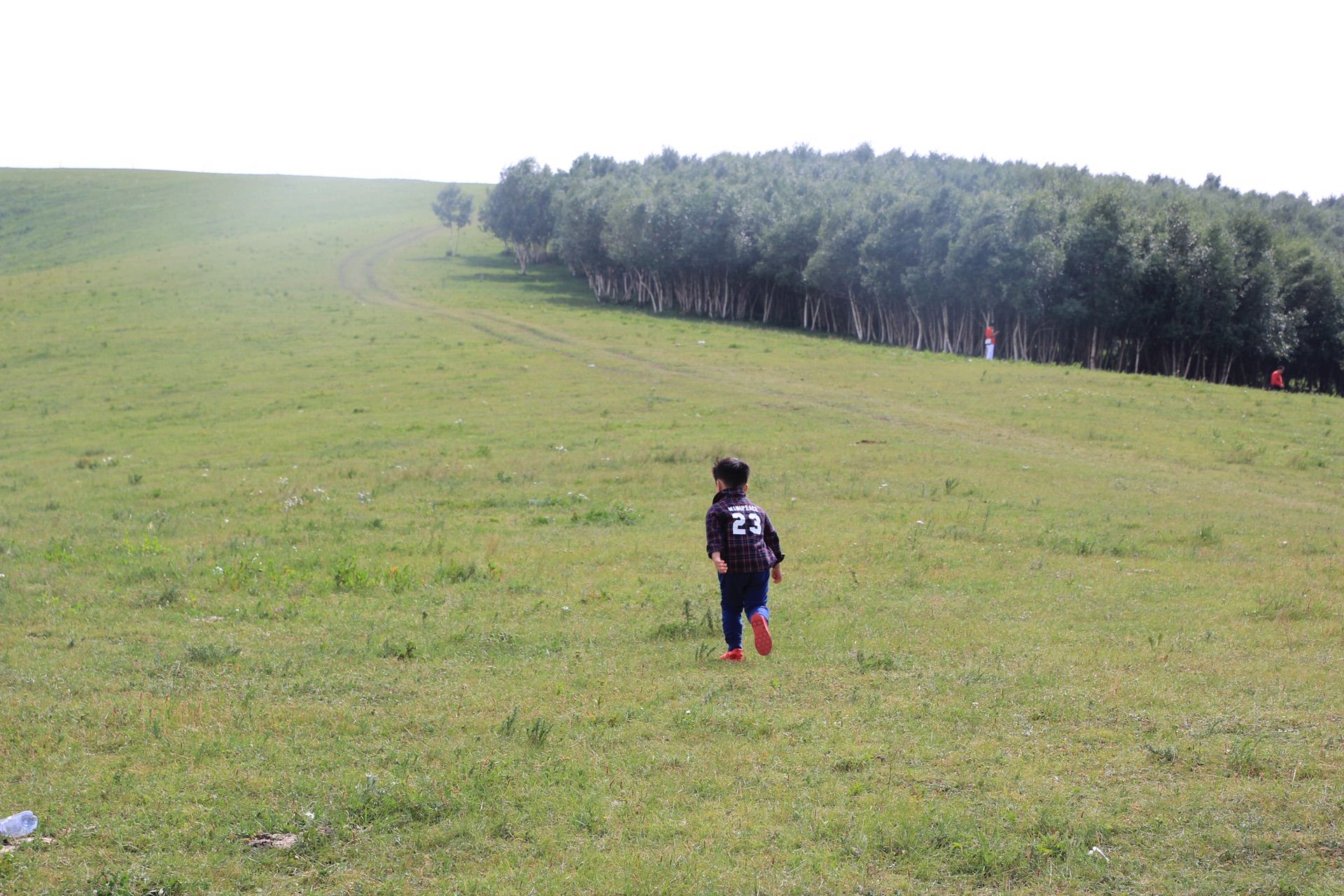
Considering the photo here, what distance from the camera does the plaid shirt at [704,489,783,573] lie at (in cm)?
1167

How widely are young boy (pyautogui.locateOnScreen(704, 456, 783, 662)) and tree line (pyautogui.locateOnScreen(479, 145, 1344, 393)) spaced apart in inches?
2119

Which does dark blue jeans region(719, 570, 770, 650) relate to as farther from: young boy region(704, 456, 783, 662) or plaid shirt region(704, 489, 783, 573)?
plaid shirt region(704, 489, 783, 573)

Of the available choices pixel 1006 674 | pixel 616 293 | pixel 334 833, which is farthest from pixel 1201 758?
pixel 616 293

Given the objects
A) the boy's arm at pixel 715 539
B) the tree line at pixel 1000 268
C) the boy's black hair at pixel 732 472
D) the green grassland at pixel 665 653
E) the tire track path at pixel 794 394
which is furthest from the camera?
the tree line at pixel 1000 268

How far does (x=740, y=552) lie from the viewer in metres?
11.7

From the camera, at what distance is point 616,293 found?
9625 centimetres

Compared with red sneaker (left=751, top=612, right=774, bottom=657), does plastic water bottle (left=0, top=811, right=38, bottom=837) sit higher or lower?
lower

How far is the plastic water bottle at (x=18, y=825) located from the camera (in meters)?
7.46

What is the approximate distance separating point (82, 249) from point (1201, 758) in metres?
130

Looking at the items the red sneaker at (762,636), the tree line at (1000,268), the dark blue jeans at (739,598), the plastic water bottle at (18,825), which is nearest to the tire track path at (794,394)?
the dark blue jeans at (739,598)

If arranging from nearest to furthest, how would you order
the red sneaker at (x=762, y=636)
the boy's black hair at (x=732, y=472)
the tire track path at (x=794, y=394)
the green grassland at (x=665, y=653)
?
the green grassland at (x=665, y=653) → the red sneaker at (x=762, y=636) → the boy's black hair at (x=732, y=472) → the tire track path at (x=794, y=394)

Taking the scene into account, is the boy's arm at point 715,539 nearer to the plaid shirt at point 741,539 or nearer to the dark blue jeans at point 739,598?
the plaid shirt at point 741,539

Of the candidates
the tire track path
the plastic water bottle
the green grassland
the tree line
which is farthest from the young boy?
the tree line

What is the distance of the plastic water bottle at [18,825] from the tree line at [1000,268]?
198ft
